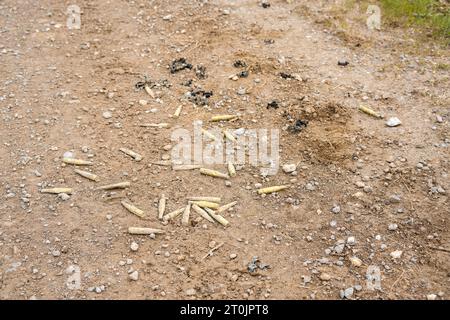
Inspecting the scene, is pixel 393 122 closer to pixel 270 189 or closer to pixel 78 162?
pixel 270 189

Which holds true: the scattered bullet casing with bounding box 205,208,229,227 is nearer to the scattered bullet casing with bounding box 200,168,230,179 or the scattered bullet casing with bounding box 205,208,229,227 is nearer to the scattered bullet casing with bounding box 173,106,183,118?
the scattered bullet casing with bounding box 200,168,230,179

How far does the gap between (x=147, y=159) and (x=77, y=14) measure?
4.93 meters

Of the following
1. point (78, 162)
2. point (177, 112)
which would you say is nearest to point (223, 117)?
point (177, 112)

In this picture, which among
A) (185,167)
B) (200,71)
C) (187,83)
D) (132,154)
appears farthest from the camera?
(200,71)

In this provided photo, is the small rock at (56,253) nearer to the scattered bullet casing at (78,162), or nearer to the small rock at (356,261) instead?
the scattered bullet casing at (78,162)

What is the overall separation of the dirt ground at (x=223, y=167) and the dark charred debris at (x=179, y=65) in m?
0.13

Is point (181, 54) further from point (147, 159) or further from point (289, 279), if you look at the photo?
point (289, 279)

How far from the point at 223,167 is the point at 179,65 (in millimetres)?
2727

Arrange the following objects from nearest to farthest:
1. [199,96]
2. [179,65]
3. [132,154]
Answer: [132,154], [199,96], [179,65]

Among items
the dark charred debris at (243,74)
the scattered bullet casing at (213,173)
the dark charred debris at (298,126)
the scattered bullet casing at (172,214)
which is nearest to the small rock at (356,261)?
the scattered bullet casing at (213,173)

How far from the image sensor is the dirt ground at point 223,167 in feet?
18.2

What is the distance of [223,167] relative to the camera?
22.3 feet
